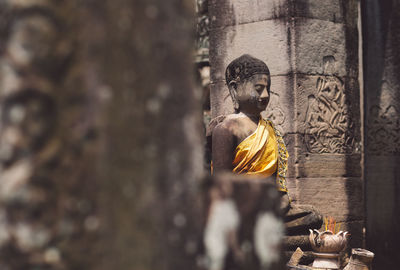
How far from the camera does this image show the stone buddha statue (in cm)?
421

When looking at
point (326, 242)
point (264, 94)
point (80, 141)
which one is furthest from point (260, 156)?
point (80, 141)

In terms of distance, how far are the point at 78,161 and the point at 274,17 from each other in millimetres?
5452

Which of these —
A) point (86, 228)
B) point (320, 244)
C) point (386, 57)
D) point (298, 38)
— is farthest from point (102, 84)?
point (386, 57)

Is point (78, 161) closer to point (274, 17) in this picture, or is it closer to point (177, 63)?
point (177, 63)

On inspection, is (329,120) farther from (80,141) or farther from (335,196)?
(80,141)

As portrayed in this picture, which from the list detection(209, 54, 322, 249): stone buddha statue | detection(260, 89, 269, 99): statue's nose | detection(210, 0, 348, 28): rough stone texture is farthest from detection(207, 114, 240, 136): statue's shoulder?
detection(210, 0, 348, 28): rough stone texture

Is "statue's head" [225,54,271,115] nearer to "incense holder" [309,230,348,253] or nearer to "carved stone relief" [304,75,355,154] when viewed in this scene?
"incense holder" [309,230,348,253]

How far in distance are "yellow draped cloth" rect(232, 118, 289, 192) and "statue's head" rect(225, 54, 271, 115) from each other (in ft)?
0.47

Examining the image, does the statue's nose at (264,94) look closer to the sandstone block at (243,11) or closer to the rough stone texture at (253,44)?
the rough stone texture at (253,44)

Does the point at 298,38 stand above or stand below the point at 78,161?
above

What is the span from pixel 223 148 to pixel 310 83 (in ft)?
7.82

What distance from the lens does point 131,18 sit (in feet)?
3.61

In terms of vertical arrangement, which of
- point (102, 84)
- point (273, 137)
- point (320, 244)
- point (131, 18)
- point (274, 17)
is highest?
point (274, 17)

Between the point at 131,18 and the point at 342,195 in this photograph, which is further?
the point at 342,195
